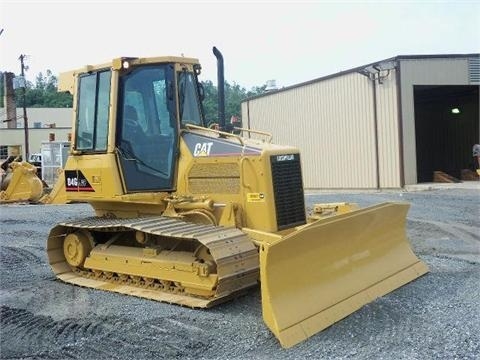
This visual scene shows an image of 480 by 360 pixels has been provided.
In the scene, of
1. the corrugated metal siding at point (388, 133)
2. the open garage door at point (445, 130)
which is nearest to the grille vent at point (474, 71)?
the corrugated metal siding at point (388, 133)

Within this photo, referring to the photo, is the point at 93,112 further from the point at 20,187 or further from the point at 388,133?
the point at 388,133

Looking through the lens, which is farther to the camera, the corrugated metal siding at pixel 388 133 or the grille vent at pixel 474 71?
the grille vent at pixel 474 71

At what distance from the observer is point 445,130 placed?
88.1ft

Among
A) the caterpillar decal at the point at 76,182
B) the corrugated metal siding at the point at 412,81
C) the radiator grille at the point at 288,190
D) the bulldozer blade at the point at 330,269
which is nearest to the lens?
the bulldozer blade at the point at 330,269

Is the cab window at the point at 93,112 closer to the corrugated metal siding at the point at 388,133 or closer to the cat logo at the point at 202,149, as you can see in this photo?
the cat logo at the point at 202,149

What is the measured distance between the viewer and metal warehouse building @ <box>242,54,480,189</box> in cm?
1970

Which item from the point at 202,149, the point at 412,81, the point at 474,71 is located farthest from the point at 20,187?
the point at 474,71

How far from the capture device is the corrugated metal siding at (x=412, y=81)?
64.2 ft

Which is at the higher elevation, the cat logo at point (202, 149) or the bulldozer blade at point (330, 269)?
the cat logo at point (202, 149)

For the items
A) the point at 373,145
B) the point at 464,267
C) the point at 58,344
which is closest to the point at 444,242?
the point at 464,267

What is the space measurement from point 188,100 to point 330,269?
2857 mm

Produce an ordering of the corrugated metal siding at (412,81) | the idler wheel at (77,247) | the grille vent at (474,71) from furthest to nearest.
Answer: the grille vent at (474,71) < the corrugated metal siding at (412,81) < the idler wheel at (77,247)

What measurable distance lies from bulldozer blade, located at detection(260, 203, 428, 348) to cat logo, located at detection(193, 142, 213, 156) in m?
1.86

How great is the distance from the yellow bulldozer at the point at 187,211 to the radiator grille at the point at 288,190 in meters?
0.01
